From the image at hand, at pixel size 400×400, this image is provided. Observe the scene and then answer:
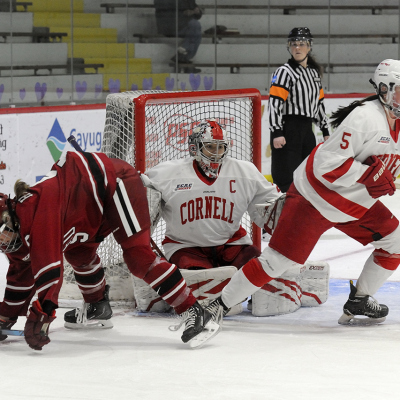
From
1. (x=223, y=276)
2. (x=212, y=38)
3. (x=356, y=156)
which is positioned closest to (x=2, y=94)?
(x=212, y=38)

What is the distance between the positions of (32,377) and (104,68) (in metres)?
4.63

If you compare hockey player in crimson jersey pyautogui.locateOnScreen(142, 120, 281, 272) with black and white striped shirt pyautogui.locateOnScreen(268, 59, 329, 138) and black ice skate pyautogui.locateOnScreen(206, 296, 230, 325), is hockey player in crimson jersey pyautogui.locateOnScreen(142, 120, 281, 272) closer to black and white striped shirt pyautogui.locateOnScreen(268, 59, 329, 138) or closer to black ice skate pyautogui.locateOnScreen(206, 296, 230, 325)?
black ice skate pyautogui.locateOnScreen(206, 296, 230, 325)

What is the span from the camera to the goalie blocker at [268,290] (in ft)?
11.3

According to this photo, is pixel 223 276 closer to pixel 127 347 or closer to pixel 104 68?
pixel 127 347

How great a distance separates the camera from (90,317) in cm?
326

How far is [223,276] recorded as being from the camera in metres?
3.45

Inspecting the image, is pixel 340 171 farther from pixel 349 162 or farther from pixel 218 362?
pixel 218 362

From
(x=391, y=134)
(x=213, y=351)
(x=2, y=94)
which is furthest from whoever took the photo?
(x=2, y=94)

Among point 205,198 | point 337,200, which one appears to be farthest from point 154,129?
point 337,200

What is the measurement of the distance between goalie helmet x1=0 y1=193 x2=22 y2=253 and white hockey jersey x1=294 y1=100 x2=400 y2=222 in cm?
106

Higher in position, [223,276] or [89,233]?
[89,233]

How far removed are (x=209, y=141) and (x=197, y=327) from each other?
2.73 ft

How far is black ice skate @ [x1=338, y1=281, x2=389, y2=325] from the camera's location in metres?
3.29

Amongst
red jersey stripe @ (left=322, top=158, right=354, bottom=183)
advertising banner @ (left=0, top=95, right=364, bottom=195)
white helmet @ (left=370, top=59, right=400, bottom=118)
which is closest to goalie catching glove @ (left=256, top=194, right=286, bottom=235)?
red jersey stripe @ (left=322, top=158, right=354, bottom=183)
